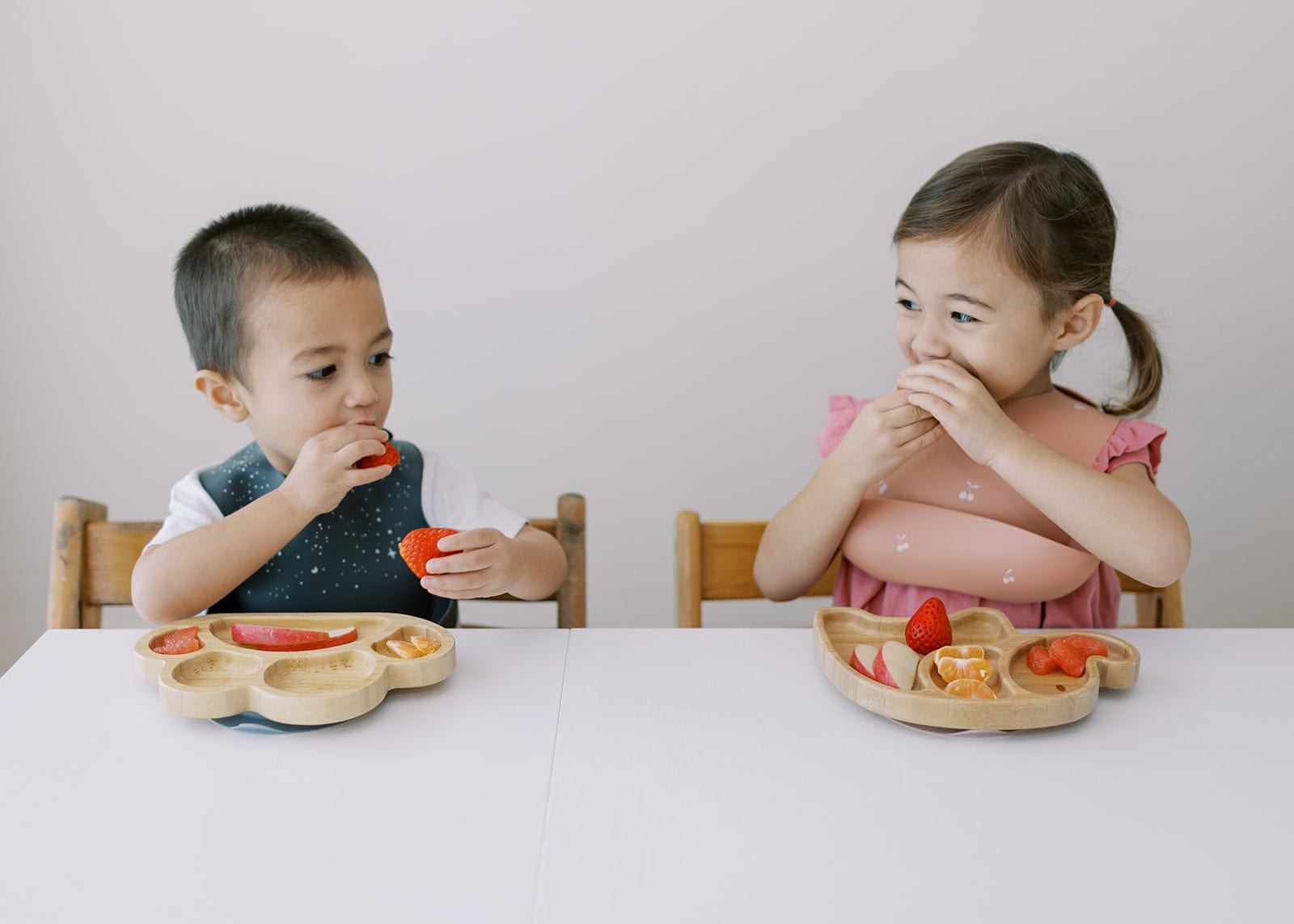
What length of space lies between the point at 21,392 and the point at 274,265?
120cm

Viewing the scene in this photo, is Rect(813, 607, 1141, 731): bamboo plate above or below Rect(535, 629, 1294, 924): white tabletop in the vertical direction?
above

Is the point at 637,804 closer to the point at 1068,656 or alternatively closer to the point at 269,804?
the point at 269,804

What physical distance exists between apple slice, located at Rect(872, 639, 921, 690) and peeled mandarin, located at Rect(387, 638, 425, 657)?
404mm

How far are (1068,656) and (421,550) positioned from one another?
606mm

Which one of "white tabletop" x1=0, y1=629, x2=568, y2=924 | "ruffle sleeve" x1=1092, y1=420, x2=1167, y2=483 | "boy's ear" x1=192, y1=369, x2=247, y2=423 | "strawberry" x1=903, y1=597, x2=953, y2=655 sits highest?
"boy's ear" x1=192, y1=369, x2=247, y2=423

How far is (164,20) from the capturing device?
200 cm

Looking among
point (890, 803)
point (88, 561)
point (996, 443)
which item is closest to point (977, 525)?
point (996, 443)

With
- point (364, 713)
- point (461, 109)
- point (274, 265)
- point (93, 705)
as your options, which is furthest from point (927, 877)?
point (461, 109)

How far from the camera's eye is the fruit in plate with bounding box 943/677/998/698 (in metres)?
0.92

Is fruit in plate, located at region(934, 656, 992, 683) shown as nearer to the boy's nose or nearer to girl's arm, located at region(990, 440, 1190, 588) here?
girl's arm, located at region(990, 440, 1190, 588)

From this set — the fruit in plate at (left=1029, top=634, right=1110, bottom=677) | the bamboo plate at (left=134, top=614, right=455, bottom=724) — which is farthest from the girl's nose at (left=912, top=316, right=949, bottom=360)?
A: the bamboo plate at (left=134, top=614, right=455, bottom=724)

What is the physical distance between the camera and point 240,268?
1249 millimetres

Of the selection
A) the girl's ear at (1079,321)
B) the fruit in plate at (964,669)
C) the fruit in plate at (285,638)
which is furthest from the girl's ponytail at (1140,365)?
the fruit in plate at (285,638)

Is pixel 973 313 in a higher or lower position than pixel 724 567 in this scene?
higher
